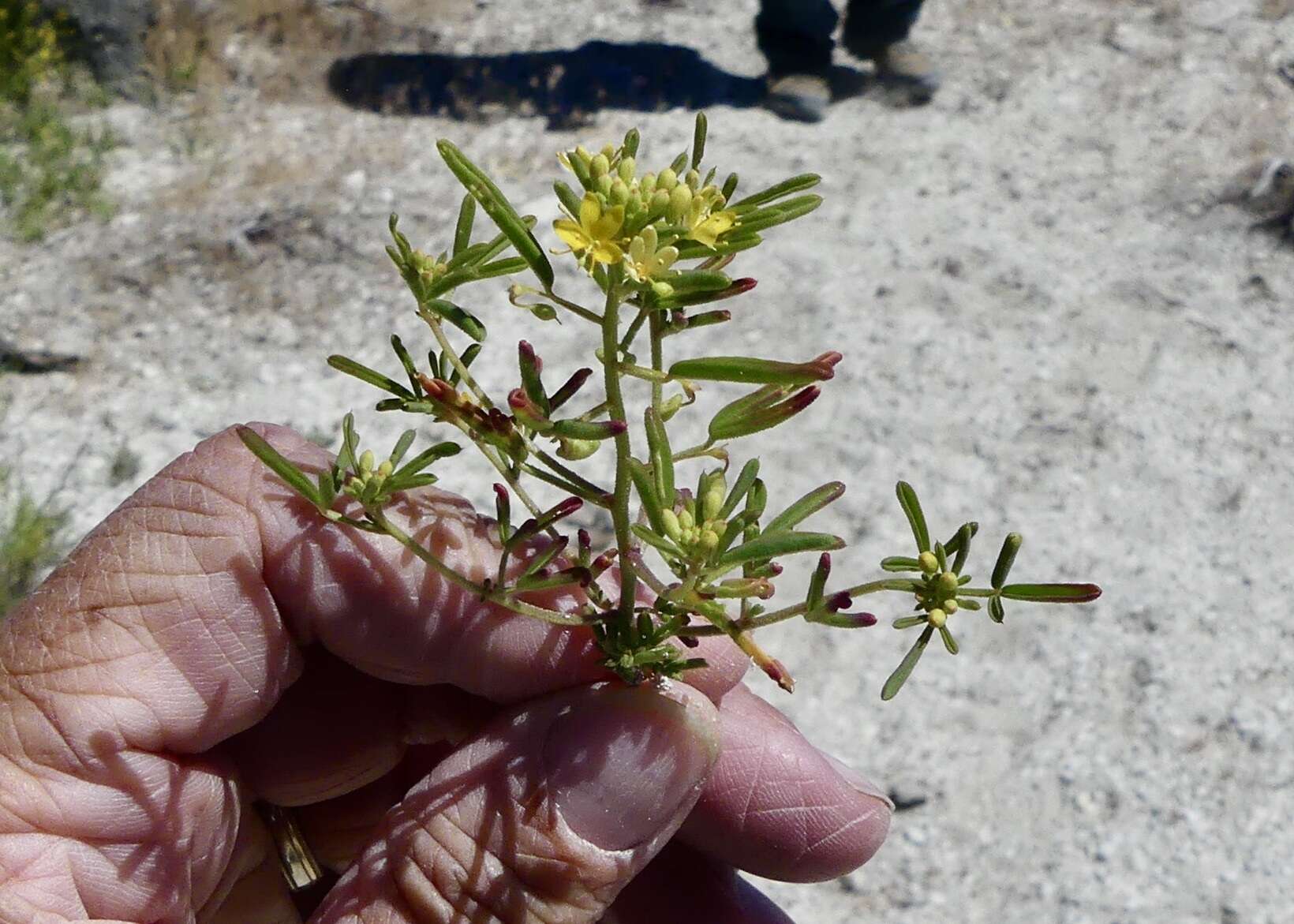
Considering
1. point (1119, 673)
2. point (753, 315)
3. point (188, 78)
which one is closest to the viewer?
point (1119, 673)

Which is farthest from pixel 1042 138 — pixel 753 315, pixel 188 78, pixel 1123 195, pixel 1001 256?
pixel 188 78

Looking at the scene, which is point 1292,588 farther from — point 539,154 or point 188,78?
point 188,78

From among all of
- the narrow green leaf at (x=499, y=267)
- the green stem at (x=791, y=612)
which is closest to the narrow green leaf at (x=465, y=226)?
the narrow green leaf at (x=499, y=267)

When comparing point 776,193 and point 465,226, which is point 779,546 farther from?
point 465,226

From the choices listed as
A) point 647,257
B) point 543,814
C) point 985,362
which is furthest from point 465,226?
point 985,362

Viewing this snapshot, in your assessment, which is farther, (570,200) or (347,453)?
(347,453)

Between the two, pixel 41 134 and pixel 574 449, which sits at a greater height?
pixel 574 449

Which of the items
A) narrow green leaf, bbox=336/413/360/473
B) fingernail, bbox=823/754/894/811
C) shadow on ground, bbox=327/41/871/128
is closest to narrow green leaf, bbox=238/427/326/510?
narrow green leaf, bbox=336/413/360/473
